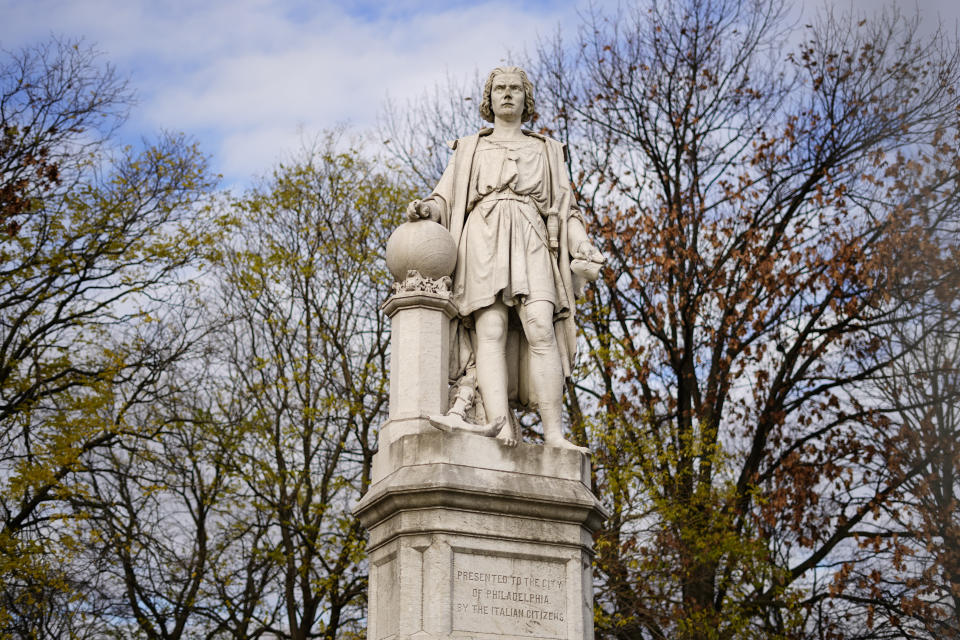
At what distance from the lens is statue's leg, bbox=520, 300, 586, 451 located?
7.77m

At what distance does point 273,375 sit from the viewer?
2119 cm

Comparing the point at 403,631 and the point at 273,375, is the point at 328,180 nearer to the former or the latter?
the point at 273,375

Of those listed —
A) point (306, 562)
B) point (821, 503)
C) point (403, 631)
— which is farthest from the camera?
point (306, 562)

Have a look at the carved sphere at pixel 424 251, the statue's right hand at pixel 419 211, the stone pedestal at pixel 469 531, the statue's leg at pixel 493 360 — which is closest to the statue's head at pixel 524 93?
the statue's right hand at pixel 419 211

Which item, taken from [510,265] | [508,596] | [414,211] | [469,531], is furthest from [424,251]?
[508,596]

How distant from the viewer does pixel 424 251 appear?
302 inches

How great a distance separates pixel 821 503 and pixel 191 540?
479 inches

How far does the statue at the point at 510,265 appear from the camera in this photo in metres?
7.76

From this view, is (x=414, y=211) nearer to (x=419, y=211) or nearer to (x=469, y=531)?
(x=419, y=211)

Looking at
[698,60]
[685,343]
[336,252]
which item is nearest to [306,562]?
[336,252]

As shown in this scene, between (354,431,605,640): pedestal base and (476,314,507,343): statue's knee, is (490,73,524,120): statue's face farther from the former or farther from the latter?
(354,431,605,640): pedestal base

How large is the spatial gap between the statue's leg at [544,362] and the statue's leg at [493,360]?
190 mm

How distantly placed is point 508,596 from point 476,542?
39 cm

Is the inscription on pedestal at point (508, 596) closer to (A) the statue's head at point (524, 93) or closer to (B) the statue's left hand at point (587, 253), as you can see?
(B) the statue's left hand at point (587, 253)
